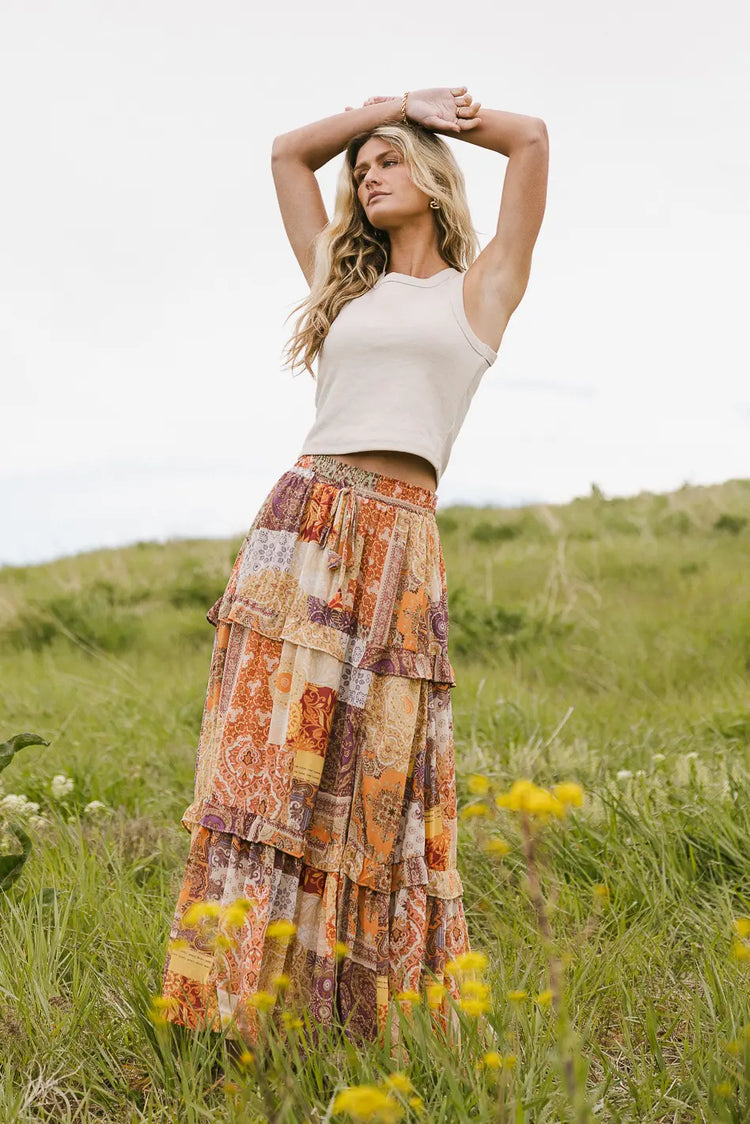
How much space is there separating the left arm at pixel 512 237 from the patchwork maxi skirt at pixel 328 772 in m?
0.50

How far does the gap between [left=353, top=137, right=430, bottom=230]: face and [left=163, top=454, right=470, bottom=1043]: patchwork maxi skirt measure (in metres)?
0.70

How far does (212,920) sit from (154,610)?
20.5 ft

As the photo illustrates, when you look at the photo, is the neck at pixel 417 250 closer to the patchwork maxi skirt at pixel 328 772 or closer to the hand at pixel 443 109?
the hand at pixel 443 109

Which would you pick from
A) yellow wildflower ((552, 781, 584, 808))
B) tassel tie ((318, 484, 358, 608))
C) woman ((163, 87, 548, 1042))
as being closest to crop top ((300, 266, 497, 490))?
woman ((163, 87, 548, 1042))

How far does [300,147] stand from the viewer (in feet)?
9.98

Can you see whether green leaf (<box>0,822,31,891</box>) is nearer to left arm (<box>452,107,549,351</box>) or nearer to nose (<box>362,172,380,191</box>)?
left arm (<box>452,107,549,351</box>)

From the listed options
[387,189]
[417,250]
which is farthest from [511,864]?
[387,189]

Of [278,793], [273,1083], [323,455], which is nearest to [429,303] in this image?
[323,455]

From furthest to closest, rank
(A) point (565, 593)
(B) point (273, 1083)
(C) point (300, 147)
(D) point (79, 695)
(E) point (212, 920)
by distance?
(A) point (565, 593) → (D) point (79, 695) → (C) point (300, 147) → (E) point (212, 920) → (B) point (273, 1083)

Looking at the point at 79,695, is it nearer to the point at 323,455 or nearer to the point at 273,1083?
the point at 323,455

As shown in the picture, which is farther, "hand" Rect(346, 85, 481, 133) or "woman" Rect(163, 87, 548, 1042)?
"hand" Rect(346, 85, 481, 133)

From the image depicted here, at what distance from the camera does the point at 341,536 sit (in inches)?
99.0

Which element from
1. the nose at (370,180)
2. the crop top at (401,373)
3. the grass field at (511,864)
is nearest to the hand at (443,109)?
the nose at (370,180)

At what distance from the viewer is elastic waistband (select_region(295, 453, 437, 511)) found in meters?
2.59
